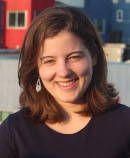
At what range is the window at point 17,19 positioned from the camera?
884 inches

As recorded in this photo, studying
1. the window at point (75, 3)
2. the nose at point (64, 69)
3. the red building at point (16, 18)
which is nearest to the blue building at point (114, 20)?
the window at point (75, 3)

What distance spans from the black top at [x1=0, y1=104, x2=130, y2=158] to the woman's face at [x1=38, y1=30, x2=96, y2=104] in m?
0.25

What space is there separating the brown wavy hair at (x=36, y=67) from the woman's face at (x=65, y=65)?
0.16ft

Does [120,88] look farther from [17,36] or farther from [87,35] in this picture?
[17,36]

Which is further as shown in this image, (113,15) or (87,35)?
(113,15)

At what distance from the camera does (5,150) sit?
6.38 feet

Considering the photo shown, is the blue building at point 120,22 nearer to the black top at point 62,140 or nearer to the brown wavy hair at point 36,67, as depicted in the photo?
the brown wavy hair at point 36,67

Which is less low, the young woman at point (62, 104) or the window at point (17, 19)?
the window at point (17, 19)

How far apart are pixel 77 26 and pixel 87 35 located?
0.09m

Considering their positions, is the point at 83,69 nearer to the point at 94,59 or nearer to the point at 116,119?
the point at 94,59

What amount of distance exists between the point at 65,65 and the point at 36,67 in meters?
0.28

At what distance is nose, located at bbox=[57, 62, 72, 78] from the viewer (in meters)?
1.91

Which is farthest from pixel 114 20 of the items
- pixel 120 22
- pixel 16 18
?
pixel 16 18

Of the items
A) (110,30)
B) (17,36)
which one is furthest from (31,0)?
(110,30)
